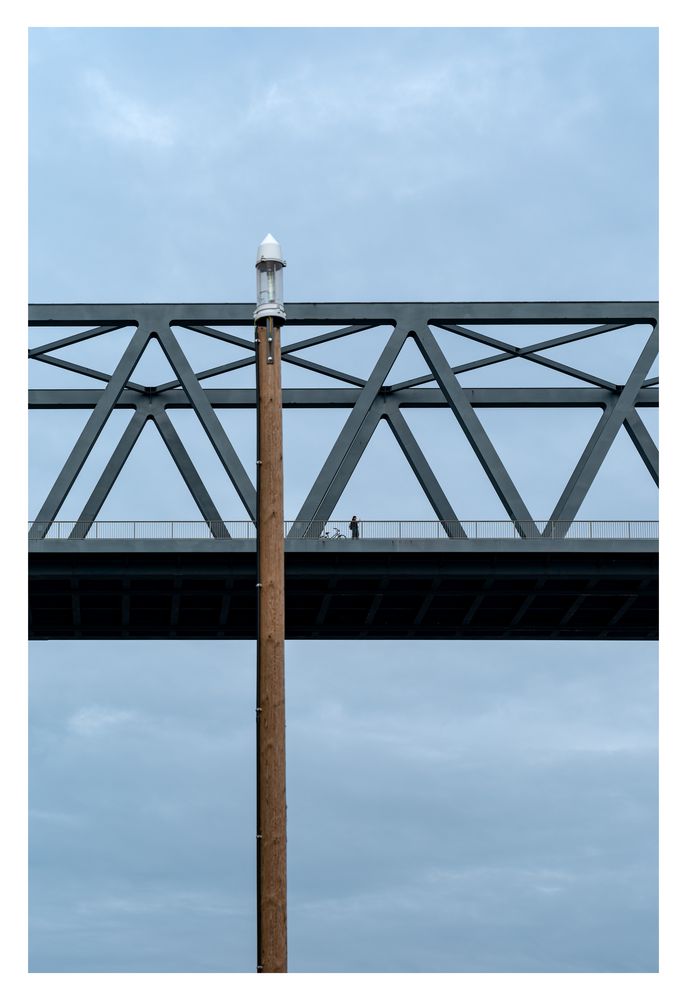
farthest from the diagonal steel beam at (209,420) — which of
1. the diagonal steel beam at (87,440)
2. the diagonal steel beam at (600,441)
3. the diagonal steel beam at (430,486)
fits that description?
the diagonal steel beam at (600,441)

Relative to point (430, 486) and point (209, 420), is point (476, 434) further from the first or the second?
point (209, 420)

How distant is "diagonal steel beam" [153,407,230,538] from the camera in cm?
3866

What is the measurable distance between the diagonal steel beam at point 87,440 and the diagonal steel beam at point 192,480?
215 centimetres

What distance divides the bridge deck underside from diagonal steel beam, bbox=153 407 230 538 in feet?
2.58

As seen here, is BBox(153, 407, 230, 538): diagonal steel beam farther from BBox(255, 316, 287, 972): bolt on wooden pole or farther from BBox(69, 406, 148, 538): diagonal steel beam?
BBox(255, 316, 287, 972): bolt on wooden pole

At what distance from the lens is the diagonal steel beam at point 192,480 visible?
38656 mm

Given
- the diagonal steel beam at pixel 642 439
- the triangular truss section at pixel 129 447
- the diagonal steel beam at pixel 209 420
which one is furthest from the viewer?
the diagonal steel beam at pixel 642 439

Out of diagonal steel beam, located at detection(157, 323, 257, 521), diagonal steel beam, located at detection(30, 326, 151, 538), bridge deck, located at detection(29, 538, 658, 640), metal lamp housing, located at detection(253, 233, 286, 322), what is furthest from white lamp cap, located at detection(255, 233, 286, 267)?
diagonal steel beam, located at detection(30, 326, 151, 538)

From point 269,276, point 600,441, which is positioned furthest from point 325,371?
point 269,276

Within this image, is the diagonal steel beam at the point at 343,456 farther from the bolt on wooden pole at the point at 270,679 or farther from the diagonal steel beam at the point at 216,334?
the bolt on wooden pole at the point at 270,679

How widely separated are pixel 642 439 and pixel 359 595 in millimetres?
9009
